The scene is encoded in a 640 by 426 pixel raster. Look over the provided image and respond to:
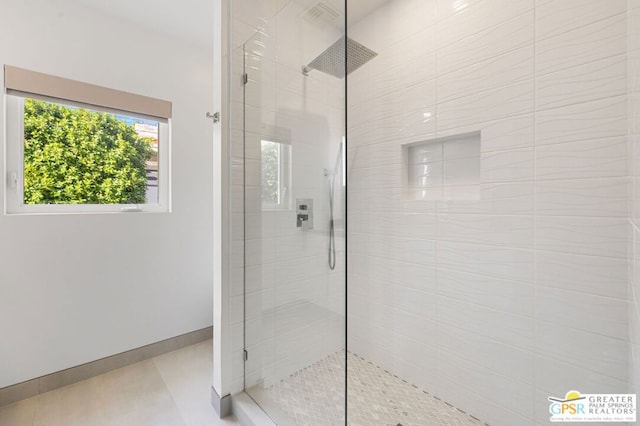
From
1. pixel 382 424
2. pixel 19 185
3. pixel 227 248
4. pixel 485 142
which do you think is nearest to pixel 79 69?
pixel 19 185

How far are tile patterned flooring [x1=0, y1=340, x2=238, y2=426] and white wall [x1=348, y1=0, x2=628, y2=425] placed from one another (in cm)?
116

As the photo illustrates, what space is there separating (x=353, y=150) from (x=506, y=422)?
5.85ft

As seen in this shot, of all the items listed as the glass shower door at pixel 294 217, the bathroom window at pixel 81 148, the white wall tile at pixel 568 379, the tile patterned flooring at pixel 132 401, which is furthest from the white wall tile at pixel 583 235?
the bathroom window at pixel 81 148

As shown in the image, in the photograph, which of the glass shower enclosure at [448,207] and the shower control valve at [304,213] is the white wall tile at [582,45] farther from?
the shower control valve at [304,213]

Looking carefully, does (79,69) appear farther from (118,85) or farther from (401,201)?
(401,201)

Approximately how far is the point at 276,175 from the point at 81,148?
1391mm

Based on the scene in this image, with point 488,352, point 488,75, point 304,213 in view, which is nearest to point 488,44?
point 488,75

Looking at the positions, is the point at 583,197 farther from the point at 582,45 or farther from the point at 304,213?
the point at 304,213

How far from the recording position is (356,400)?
1.61 metres

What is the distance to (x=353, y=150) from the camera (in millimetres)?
2121

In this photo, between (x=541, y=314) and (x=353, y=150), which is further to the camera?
(x=353, y=150)

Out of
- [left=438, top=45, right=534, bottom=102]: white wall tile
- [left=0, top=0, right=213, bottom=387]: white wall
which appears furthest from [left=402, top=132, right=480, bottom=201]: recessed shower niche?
[left=0, top=0, right=213, bottom=387]: white wall

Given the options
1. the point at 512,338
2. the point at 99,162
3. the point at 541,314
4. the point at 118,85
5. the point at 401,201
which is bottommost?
the point at 512,338
